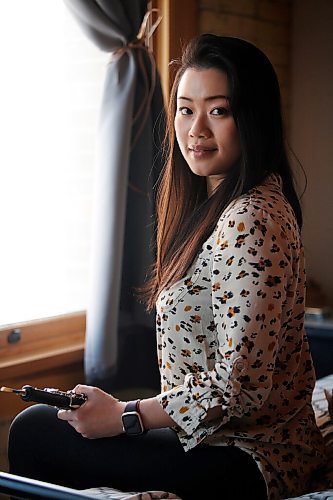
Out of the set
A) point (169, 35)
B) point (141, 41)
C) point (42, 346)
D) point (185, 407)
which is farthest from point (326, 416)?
point (169, 35)

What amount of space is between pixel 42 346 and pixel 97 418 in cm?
119

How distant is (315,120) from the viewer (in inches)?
139

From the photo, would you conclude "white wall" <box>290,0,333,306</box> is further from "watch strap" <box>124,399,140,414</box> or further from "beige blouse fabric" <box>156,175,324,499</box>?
"watch strap" <box>124,399,140,414</box>

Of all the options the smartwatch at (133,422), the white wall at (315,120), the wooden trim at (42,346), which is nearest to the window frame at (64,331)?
the wooden trim at (42,346)

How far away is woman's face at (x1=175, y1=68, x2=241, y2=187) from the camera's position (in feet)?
4.90

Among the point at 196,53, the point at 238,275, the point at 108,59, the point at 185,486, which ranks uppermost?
the point at 108,59

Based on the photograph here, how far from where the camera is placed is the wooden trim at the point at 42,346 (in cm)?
246

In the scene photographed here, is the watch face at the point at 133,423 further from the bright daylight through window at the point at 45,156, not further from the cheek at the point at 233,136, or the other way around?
the bright daylight through window at the point at 45,156

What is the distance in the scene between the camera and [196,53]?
1.53m

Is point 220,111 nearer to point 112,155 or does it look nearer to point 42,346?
point 112,155

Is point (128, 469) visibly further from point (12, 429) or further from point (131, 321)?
point (131, 321)

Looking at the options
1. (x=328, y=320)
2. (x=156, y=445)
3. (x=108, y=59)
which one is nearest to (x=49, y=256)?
(x=108, y=59)

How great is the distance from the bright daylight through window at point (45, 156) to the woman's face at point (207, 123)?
3.39 ft

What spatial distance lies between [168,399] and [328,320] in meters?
1.74
